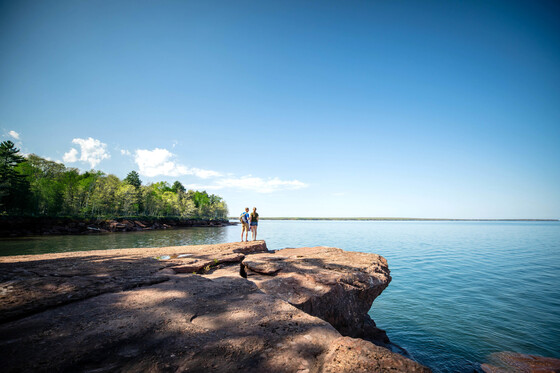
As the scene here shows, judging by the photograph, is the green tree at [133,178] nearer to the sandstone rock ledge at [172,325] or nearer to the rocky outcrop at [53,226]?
the rocky outcrop at [53,226]

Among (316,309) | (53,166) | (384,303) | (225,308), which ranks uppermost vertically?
(53,166)

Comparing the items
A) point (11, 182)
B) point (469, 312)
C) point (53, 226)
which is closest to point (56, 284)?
point (469, 312)

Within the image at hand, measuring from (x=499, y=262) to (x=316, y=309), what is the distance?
20641 millimetres

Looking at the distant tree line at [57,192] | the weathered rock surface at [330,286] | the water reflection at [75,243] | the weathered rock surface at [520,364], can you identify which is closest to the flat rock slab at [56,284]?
the weathered rock surface at [330,286]

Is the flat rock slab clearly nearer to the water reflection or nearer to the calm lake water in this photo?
the calm lake water

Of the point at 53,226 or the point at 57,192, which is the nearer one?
the point at 53,226

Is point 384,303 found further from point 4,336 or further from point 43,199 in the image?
point 43,199

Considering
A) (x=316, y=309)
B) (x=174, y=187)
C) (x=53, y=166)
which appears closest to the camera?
(x=316, y=309)

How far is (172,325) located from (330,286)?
353 cm

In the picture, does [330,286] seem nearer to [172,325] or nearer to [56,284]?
[172,325]

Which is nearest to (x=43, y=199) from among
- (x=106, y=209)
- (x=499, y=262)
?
(x=106, y=209)

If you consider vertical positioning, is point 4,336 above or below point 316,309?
above

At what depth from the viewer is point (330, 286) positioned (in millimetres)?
5074

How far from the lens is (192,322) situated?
2881mm
